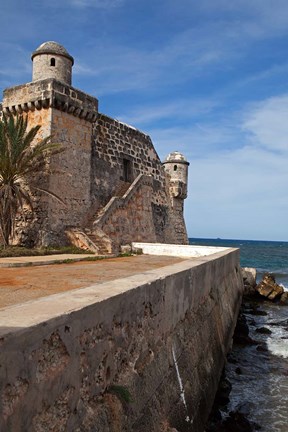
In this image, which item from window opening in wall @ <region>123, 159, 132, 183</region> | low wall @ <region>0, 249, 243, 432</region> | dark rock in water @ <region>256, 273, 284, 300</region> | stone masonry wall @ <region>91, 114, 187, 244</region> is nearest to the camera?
low wall @ <region>0, 249, 243, 432</region>

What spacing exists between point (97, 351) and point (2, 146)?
434 inches

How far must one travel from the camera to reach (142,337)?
4316 mm

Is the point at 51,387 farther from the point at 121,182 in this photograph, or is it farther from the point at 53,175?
the point at 121,182

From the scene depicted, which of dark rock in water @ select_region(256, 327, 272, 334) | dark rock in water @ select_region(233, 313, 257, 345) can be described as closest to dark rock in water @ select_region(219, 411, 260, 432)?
→ dark rock in water @ select_region(233, 313, 257, 345)

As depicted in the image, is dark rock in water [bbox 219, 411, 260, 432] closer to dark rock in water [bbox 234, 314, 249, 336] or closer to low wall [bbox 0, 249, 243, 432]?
low wall [bbox 0, 249, 243, 432]

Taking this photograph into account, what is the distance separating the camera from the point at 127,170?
20.1m

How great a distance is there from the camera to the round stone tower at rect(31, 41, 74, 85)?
50.0 ft

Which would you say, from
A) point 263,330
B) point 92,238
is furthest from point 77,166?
point 263,330

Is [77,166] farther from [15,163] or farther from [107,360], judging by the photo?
[107,360]

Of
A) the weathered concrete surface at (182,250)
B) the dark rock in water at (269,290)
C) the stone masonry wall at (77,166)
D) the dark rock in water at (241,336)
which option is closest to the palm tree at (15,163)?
the stone masonry wall at (77,166)

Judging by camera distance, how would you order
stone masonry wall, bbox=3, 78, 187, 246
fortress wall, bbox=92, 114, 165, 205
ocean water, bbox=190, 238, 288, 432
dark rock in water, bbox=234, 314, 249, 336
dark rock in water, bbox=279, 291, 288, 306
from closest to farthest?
ocean water, bbox=190, 238, 288, 432, dark rock in water, bbox=234, 314, 249, 336, stone masonry wall, bbox=3, 78, 187, 246, fortress wall, bbox=92, 114, 165, 205, dark rock in water, bbox=279, 291, 288, 306

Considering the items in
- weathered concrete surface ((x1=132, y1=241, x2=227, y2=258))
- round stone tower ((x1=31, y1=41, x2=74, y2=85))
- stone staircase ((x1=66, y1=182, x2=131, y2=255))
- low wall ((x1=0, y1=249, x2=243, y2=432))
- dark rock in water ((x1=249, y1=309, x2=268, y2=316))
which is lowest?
dark rock in water ((x1=249, y1=309, x2=268, y2=316))

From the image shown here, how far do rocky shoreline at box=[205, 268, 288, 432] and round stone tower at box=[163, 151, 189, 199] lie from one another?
249 inches

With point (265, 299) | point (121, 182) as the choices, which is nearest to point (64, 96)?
point (121, 182)
